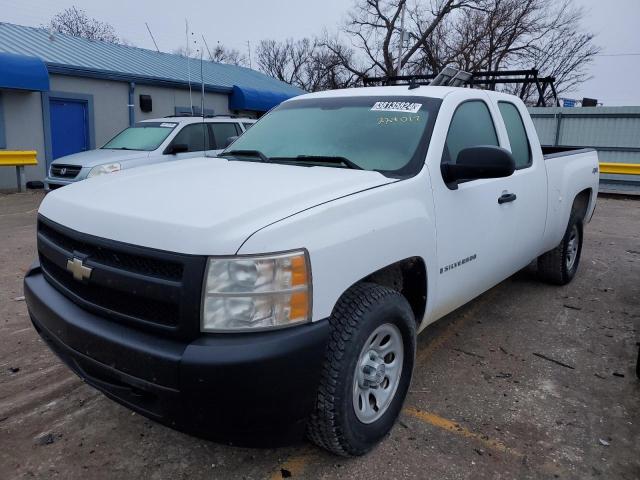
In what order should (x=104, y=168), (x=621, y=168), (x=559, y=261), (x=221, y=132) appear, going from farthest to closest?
(x=621, y=168) → (x=221, y=132) → (x=104, y=168) → (x=559, y=261)

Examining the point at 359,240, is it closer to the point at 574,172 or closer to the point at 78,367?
the point at 78,367

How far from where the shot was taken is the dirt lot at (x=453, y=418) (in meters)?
2.56

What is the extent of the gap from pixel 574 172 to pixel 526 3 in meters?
30.5

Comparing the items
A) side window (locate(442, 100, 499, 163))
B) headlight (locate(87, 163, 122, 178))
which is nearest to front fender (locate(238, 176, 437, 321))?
side window (locate(442, 100, 499, 163))

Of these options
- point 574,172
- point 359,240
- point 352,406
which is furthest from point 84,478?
point 574,172

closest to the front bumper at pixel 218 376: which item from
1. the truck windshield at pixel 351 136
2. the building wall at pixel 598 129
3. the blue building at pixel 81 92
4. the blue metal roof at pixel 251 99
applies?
the truck windshield at pixel 351 136

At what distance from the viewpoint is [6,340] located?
395 cm

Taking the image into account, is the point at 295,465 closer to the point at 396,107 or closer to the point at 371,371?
the point at 371,371

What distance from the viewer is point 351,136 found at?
3.35 metres

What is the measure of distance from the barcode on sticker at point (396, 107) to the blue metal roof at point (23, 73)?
1146 cm

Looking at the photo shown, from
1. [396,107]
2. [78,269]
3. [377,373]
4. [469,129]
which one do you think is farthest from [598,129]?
[78,269]

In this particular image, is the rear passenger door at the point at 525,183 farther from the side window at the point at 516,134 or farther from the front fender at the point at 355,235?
the front fender at the point at 355,235

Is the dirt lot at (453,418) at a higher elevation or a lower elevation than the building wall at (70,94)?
lower

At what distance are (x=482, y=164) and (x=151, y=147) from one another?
756 cm
